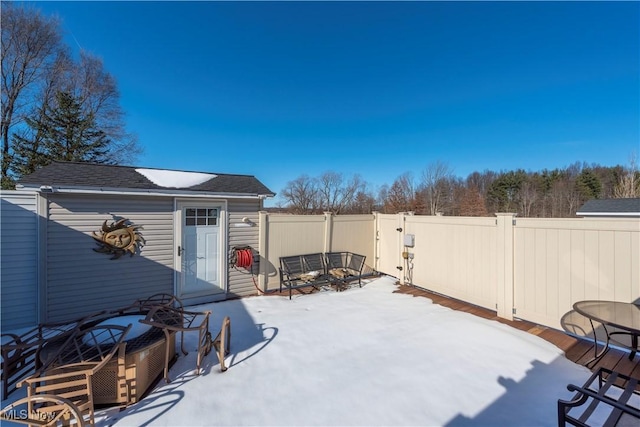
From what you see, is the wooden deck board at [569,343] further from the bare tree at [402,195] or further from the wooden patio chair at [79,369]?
the bare tree at [402,195]

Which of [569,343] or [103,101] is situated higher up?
[103,101]

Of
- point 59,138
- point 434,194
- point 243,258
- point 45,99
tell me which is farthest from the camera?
point 434,194

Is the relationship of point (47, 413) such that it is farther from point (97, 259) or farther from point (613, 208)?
point (613, 208)

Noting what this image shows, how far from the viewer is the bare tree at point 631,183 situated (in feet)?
44.9

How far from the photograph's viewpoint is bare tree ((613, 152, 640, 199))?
44.9 ft

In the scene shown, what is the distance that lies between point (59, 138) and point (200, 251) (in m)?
12.1

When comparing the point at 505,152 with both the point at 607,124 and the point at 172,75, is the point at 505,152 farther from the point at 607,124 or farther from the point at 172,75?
the point at 172,75

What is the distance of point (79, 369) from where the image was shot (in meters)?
2.17

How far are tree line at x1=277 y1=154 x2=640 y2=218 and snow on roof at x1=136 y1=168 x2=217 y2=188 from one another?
59.2 feet

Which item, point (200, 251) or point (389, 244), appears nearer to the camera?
point (200, 251)

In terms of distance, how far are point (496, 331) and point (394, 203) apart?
22.2 metres

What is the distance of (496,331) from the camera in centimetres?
382

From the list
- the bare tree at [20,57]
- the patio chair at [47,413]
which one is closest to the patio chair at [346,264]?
the patio chair at [47,413]

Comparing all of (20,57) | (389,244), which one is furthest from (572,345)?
(20,57)
